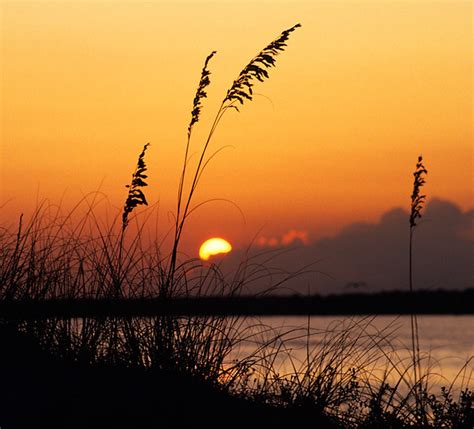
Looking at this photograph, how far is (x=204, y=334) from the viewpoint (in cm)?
589

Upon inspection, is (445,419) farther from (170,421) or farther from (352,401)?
(170,421)

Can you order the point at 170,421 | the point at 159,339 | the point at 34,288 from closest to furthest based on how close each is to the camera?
the point at 170,421
the point at 159,339
the point at 34,288

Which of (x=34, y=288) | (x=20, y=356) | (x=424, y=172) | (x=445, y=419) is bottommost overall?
(x=445, y=419)

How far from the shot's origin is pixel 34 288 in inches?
249

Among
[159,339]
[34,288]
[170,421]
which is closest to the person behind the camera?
[170,421]

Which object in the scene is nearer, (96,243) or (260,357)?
(260,357)

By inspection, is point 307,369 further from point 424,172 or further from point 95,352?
point 424,172

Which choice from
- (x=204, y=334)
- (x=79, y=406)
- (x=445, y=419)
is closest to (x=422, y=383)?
(x=445, y=419)

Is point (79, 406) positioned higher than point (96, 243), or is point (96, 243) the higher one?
point (96, 243)

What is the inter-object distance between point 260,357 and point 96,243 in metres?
1.68

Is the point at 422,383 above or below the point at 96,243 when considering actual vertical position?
below

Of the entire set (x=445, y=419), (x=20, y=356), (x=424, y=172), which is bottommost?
(x=445, y=419)

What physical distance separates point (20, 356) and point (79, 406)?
0.93m

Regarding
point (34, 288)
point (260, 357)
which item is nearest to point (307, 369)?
point (260, 357)
